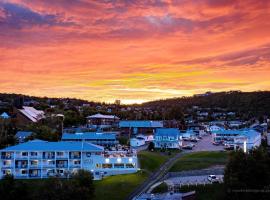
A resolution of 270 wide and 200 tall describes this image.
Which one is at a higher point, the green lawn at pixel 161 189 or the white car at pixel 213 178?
the white car at pixel 213 178

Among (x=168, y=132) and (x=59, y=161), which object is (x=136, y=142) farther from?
(x=59, y=161)

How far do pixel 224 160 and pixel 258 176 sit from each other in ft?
50.3

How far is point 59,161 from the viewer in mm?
60156

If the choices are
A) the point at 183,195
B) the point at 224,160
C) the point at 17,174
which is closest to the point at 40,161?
the point at 17,174

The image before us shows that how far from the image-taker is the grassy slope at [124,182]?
4941 cm

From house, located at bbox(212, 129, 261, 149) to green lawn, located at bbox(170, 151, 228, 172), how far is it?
34.2 feet

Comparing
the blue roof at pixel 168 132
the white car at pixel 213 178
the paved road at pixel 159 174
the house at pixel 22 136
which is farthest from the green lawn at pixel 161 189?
the house at pixel 22 136

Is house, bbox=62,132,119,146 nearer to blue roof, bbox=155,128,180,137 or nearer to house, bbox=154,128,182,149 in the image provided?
house, bbox=154,128,182,149

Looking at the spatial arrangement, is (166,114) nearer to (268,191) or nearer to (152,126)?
(152,126)

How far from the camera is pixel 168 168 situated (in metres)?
60.0

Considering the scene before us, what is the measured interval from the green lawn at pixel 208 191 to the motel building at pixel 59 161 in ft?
38.5

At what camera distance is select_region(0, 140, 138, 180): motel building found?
59.1 meters

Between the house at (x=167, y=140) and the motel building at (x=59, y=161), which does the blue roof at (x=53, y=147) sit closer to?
the motel building at (x=59, y=161)

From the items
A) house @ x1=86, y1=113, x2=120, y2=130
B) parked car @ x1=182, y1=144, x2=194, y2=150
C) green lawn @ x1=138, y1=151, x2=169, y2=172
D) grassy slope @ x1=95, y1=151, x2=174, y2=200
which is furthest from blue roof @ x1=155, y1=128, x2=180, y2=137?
house @ x1=86, y1=113, x2=120, y2=130
